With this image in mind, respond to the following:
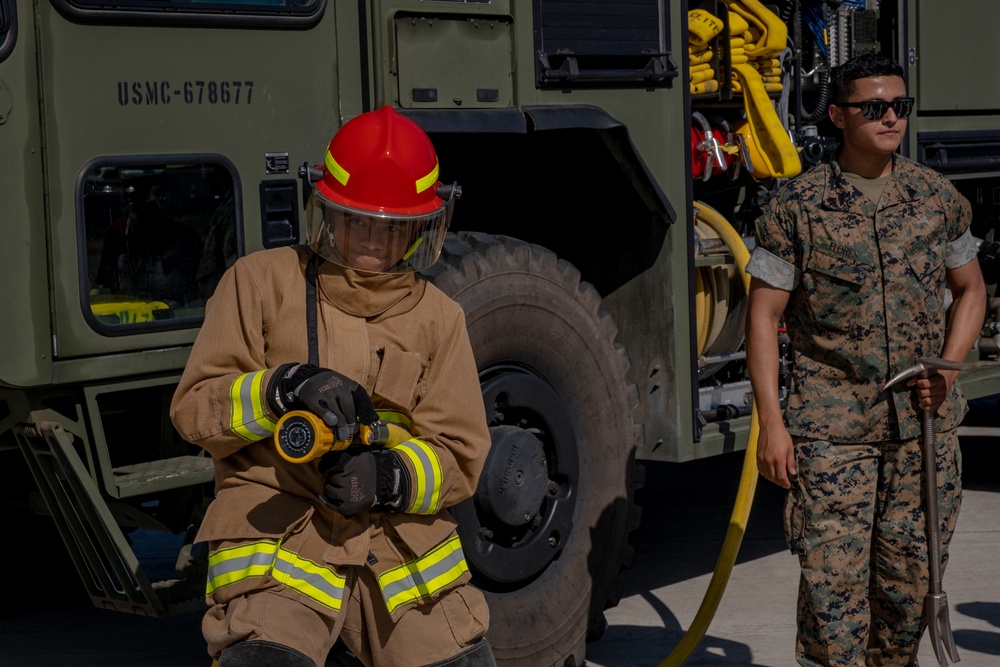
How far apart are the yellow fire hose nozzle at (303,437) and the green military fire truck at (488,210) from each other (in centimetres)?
105

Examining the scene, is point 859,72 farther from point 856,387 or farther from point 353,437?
point 353,437

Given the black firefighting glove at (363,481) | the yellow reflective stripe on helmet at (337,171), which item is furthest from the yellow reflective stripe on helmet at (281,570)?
the yellow reflective stripe on helmet at (337,171)

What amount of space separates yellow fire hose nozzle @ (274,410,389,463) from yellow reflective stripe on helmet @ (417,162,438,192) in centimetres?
56

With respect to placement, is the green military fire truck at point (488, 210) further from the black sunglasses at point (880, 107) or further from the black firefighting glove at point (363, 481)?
the black firefighting glove at point (363, 481)

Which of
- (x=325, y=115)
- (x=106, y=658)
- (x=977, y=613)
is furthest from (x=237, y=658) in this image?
(x=977, y=613)

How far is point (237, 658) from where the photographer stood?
2.93 metres

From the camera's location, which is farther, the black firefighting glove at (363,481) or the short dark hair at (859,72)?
the short dark hair at (859,72)

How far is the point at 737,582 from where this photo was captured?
594 centimetres

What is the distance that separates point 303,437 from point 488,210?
98.6 inches

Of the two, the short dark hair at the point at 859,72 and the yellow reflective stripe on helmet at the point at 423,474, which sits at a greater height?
the short dark hair at the point at 859,72

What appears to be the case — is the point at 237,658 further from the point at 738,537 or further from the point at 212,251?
the point at 738,537

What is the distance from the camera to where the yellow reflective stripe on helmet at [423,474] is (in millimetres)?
3029

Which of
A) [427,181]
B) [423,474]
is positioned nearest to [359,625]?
[423,474]

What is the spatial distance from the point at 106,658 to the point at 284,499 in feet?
7.67
